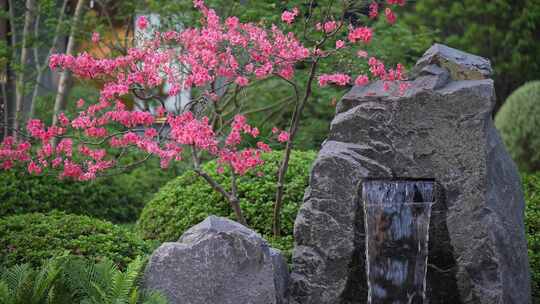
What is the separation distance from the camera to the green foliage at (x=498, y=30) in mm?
15008

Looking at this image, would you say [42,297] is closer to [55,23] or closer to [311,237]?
[311,237]

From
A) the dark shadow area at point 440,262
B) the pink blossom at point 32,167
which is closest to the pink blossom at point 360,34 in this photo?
the dark shadow area at point 440,262

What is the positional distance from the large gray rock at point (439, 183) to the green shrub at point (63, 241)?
4.56 ft

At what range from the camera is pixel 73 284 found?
503 cm

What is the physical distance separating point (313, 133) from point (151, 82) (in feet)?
19.6

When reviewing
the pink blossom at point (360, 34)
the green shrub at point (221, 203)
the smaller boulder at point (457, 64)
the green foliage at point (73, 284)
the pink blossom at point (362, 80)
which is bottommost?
the green shrub at point (221, 203)

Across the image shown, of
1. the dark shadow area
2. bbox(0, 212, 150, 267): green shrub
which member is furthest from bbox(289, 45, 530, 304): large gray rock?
bbox(0, 212, 150, 267): green shrub

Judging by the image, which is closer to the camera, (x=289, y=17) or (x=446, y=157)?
(x=446, y=157)

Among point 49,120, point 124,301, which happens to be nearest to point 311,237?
point 124,301

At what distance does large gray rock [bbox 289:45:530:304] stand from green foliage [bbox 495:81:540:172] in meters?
5.62

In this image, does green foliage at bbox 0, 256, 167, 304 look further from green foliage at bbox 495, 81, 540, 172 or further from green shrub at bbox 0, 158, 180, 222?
green foliage at bbox 495, 81, 540, 172

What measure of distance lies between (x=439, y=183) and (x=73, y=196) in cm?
498

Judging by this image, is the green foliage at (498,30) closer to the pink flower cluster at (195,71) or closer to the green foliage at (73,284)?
the pink flower cluster at (195,71)

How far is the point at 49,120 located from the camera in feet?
40.5
